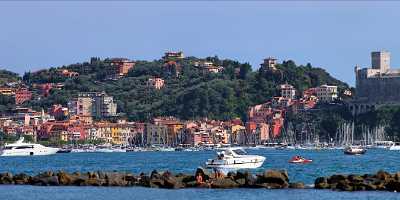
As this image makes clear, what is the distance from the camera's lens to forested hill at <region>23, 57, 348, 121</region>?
16812 centimetres

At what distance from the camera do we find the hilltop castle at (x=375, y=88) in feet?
534

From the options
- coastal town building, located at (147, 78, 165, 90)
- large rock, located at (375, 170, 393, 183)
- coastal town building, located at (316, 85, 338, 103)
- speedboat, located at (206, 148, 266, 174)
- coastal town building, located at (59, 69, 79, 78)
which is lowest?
large rock, located at (375, 170, 393, 183)

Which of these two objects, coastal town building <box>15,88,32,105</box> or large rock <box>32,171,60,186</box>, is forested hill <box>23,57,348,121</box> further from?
large rock <box>32,171,60,186</box>

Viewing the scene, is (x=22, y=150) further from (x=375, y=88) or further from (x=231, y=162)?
(x=375, y=88)

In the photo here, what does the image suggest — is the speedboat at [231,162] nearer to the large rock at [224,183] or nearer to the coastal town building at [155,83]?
the large rock at [224,183]

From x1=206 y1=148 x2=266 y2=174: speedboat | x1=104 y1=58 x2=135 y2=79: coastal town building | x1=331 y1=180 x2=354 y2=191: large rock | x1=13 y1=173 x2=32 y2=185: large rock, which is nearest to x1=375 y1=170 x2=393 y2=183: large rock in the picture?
x1=331 y1=180 x2=354 y2=191: large rock

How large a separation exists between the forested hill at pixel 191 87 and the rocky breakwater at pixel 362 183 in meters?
120

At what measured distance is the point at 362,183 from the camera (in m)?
43.4

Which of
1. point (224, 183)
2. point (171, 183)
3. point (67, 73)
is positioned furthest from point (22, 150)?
point (67, 73)

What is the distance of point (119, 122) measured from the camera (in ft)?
538

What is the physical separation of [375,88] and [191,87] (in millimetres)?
25249

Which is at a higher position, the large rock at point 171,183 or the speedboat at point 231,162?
the speedboat at point 231,162

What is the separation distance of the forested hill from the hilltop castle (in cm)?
1193

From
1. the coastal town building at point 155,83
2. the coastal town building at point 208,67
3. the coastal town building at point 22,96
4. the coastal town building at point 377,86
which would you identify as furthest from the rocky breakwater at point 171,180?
the coastal town building at point 208,67
